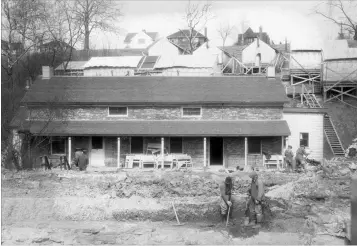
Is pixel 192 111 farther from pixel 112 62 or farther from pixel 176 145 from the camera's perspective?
pixel 112 62

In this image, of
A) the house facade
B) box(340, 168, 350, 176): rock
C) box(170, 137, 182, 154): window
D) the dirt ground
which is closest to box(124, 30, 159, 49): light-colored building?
the house facade

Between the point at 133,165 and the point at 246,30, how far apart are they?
3839 cm

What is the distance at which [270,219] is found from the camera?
16.4 meters

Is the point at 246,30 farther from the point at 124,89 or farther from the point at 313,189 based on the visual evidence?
the point at 313,189

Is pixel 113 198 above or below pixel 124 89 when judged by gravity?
below

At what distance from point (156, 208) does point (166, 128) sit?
30.2ft

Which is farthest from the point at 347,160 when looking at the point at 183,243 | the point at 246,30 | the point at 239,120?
the point at 246,30

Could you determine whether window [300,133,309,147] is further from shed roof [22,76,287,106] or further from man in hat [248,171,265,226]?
man in hat [248,171,265,226]

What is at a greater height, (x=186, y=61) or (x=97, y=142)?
(x=186, y=61)

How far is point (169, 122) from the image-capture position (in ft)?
87.9

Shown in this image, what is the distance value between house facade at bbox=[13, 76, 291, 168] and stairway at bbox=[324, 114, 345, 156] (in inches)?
165

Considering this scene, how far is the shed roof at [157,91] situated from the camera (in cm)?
2692

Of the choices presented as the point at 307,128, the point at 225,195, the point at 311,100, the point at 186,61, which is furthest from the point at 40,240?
the point at 186,61

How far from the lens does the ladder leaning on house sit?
95.4ft
